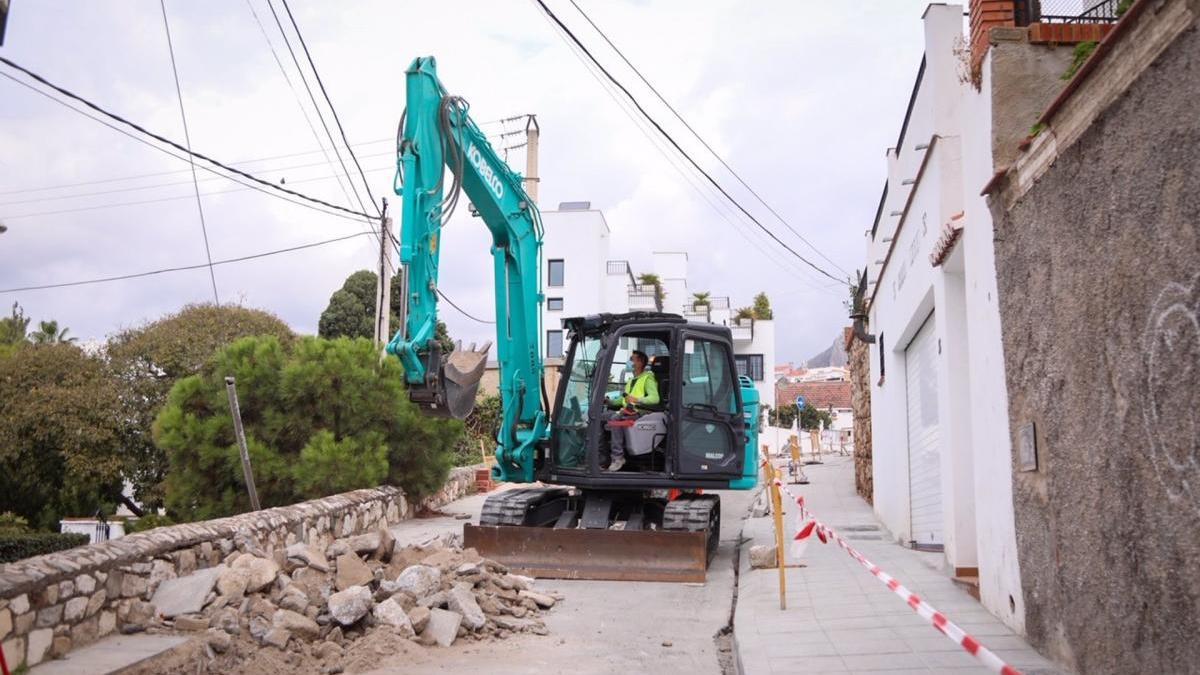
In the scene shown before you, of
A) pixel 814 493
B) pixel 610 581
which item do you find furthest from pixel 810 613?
pixel 814 493

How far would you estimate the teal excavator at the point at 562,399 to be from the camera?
10.1m

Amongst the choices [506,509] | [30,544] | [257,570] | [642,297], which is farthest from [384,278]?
[642,297]

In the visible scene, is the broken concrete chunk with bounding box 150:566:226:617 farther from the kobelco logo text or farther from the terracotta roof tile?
the terracotta roof tile

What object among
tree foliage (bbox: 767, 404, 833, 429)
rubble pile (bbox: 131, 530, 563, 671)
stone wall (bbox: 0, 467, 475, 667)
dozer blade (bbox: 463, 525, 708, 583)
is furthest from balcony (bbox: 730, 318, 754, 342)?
rubble pile (bbox: 131, 530, 563, 671)

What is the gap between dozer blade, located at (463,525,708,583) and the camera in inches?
408

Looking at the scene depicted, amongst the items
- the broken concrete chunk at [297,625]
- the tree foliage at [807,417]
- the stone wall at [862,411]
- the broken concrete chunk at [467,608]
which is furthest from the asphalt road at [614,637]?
the tree foliage at [807,417]

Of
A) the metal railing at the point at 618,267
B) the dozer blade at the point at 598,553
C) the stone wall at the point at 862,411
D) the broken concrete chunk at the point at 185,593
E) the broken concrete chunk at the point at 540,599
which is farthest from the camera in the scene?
the metal railing at the point at 618,267

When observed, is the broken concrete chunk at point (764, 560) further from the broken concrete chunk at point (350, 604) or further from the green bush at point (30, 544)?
the green bush at point (30, 544)

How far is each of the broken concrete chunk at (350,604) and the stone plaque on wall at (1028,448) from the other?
15.3ft

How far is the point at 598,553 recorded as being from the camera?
10.6m

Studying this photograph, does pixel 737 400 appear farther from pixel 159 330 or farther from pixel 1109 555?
pixel 159 330

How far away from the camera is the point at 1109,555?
467cm

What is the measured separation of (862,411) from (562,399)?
10.8 metres

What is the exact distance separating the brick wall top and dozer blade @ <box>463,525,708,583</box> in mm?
2141
